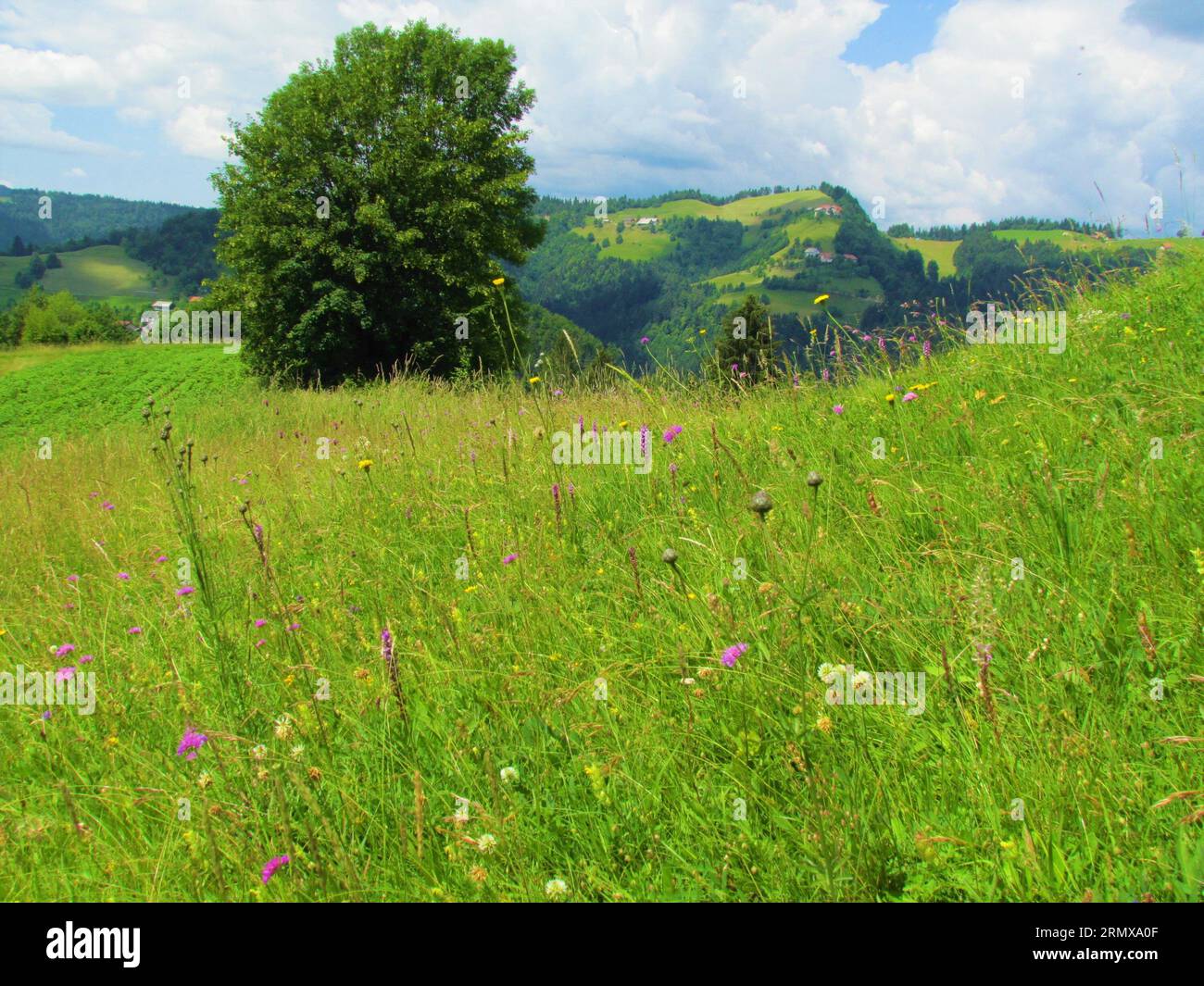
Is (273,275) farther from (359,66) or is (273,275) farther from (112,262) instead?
(112,262)

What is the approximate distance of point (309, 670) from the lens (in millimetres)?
2512

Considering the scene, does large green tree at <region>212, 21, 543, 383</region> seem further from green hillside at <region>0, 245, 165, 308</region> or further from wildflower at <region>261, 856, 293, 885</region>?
green hillside at <region>0, 245, 165, 308</region>

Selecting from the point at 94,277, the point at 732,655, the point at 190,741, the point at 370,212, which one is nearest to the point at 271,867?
the point at 190,741

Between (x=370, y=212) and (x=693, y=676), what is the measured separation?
25.8 m

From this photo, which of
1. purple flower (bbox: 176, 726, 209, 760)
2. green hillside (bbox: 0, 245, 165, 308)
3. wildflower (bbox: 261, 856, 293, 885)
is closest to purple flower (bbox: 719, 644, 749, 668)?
wildflower (bbox: 261, 856, 293, 885)

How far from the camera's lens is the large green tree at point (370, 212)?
82.7 feet

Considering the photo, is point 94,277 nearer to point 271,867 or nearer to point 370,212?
point 370,212

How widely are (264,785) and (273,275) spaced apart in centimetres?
2718

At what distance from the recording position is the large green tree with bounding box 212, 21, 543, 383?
25.2 m

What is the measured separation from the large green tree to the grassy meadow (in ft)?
72.6

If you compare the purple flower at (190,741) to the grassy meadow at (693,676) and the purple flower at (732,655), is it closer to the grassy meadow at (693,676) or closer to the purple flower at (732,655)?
the grassy meadow at (693,676)

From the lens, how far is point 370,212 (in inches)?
963
